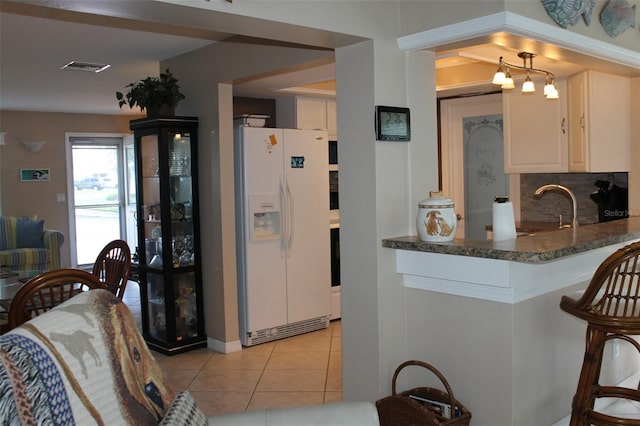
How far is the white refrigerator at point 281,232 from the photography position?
4914 mm

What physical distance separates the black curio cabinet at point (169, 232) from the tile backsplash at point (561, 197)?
114 inches

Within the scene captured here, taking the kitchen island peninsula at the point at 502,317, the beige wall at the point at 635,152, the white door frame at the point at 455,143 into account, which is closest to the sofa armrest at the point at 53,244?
the white door frame at the point at 455,143

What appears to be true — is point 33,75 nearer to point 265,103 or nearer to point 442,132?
point 265,103

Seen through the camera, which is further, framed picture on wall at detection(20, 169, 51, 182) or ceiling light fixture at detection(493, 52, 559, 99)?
framed picture on wall at detection(20, 169, 51, 182)

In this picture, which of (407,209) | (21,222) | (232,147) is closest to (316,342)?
(232,147)

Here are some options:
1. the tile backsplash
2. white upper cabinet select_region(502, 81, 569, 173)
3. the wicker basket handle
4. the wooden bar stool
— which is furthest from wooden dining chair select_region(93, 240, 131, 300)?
the tile backsplash

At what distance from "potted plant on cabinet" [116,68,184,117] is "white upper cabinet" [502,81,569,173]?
2.70 metres

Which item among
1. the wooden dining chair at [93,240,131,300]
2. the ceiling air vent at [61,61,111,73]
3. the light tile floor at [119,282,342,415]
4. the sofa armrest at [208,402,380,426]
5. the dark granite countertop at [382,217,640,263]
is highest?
the ceiling air vent at [61,61,111,73]

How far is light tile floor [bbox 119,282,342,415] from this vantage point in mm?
3807

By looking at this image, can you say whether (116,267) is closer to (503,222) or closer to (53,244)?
(503,222)

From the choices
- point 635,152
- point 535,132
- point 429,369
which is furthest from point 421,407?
point 635,152

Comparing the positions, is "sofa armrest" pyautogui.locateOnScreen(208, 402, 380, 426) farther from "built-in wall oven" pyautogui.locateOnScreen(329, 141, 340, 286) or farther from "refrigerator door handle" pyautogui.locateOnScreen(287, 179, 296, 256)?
"built-in wall oven" pyautogui.locateOnScreen(329, 141, 340, 286)

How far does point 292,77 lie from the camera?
477cm

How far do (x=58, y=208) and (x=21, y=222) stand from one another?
3.20 feet
